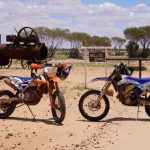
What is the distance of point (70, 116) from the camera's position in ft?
37.3

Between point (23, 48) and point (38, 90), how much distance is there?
14942 millimetres

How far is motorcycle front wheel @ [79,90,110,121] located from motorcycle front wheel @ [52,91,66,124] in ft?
2.14

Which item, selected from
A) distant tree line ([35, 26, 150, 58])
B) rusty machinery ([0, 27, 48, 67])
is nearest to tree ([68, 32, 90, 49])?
distant tree line ([35, 26, 150, 58])

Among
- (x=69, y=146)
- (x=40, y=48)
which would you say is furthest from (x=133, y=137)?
(x=40, y=48)

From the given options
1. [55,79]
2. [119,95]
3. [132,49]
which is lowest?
[119,95]

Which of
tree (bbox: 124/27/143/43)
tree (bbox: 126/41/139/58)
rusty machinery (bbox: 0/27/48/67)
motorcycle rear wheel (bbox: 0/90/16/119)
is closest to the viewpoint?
motorcycle rear wheel (bbox: 0/90/16/119)

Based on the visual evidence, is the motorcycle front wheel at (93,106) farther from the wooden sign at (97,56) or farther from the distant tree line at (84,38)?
the distant tree line at (84,38)

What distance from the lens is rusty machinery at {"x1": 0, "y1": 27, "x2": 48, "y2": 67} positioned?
82.9 ft

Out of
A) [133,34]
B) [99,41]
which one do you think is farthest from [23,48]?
[99,41]

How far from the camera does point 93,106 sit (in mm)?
10945

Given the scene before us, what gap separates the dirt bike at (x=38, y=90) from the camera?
1045 centimetres

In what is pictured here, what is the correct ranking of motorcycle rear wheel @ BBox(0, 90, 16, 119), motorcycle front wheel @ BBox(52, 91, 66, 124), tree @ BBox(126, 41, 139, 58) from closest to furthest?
motorcycle front wheel @ BBox(52, 91, 66, 124) → motorcycle rear wheel @ BBox(0, 90, 16, 119) → tree @ BBox(126, 41, 139, 58)

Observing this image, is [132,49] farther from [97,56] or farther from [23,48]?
[97,56]

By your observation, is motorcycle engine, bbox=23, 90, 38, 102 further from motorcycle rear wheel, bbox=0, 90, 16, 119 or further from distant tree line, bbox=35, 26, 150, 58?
distant tree line, bbox=35, 26, 150, 58
